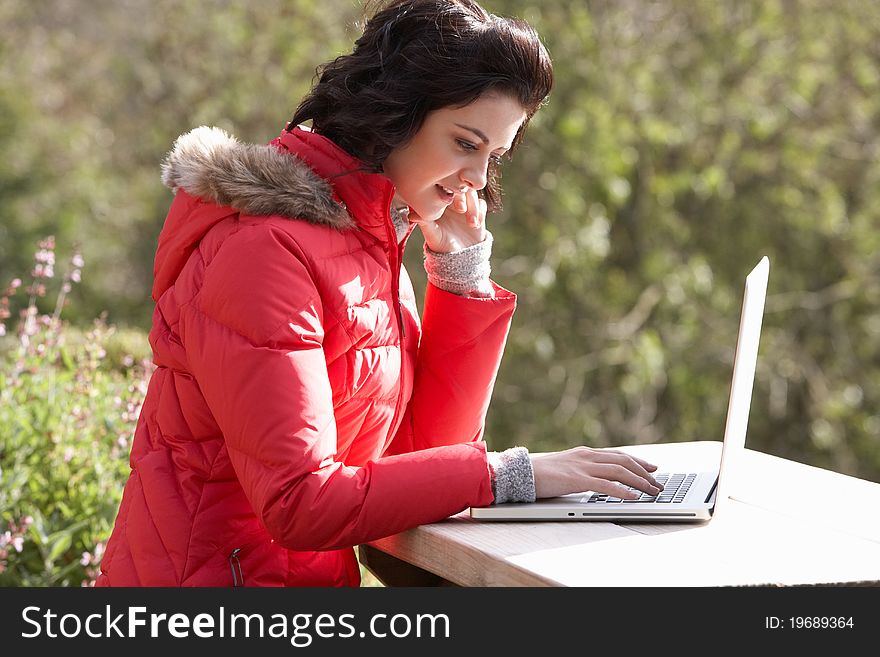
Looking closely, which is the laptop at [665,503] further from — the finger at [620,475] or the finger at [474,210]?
the finger at [474,210]

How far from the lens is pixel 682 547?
65.2 inches

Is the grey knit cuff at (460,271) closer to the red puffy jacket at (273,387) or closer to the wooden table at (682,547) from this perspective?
the red puffy jacket at (273,387)

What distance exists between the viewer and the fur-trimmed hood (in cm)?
180

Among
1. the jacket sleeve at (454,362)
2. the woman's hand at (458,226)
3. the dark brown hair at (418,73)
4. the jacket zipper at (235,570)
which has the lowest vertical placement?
the jacket zipper at (235,570)

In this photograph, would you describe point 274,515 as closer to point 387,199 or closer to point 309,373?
point 309,373

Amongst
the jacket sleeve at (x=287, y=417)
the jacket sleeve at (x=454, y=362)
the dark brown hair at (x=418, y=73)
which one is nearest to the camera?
the jacket sleeve at (x=287, y=417)

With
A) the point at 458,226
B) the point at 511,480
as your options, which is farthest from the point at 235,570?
the point at 458,226

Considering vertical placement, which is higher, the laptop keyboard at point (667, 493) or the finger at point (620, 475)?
the finger at point (620, 475)

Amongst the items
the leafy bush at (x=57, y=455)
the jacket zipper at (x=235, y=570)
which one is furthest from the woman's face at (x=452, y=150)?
the leafy bush at (x=57, y=455)

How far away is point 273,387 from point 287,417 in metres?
0.05

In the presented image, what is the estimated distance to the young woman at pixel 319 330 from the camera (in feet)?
5.55

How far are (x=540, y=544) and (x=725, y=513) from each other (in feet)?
1.26

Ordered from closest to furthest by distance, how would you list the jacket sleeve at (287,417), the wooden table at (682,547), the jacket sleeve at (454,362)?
the wooden table at (682,547) < the jacket sleeve at (287,417) < the jacket sleeve at (454,362)

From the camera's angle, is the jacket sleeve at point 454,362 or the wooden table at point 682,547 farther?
the jacket sleeve at point 454,362
